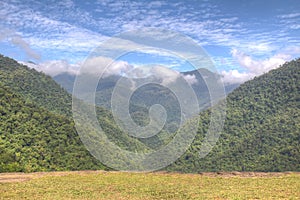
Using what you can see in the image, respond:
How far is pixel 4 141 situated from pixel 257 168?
4875cm

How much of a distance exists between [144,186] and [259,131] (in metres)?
65.1

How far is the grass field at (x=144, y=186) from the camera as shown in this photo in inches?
724

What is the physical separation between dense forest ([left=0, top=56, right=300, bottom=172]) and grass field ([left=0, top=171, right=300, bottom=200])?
10634mm

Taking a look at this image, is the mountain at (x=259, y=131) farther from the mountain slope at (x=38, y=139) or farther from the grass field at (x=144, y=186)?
the grass field at (x=144, y=186)

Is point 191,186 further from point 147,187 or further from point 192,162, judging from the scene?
point 192,162

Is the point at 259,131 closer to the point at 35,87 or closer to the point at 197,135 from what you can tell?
the point at 197,135

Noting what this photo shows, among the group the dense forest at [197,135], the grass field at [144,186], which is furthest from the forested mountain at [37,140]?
the grass field at [144,186]

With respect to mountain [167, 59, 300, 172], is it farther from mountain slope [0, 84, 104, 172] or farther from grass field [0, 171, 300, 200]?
grass field [0, 171, 300, 200]

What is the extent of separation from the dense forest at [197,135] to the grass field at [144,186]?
34.9 ft

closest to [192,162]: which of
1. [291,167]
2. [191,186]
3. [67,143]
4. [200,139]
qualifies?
[200,139]

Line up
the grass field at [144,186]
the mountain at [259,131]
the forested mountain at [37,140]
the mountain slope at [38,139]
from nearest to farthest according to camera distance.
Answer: the grass field at [144,186]
the forested mountain at [37,140]
the mountain slope at [38,139]
the mountain at [259,131]

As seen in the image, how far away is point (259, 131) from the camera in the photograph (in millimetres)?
80062

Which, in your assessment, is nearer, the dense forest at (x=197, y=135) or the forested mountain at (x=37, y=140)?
the forested mountain at (x=37, y=140)

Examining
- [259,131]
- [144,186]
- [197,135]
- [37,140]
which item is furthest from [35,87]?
[144,186]
